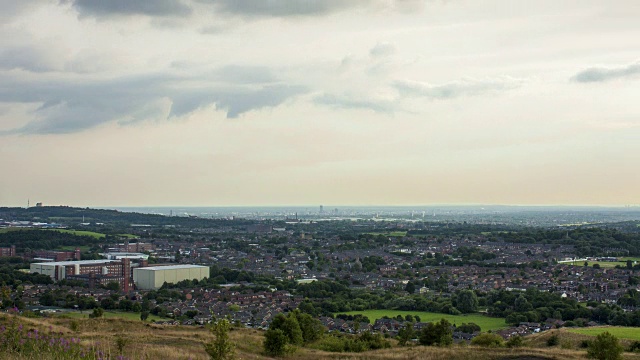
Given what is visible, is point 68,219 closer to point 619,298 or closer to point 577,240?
point 577,240

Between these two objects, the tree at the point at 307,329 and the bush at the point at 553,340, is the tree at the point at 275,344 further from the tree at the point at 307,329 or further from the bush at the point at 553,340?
the bush at the point at 553,340

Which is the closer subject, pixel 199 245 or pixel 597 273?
pixel 597 273

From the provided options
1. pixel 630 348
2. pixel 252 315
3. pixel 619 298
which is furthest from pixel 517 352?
pixel 619 298

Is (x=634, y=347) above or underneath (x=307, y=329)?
underneath

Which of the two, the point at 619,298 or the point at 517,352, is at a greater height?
the point at 517,352

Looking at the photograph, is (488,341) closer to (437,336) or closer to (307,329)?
(437,336)

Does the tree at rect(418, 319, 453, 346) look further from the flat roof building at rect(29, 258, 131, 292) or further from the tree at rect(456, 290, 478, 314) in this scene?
the flat roof building at rect(29, 258, 131, 292)

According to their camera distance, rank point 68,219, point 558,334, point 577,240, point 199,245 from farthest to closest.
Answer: point 68,219
point 199,245
point 577,240
point 558,334

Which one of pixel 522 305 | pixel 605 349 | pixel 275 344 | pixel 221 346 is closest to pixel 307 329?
pixel 275 344
